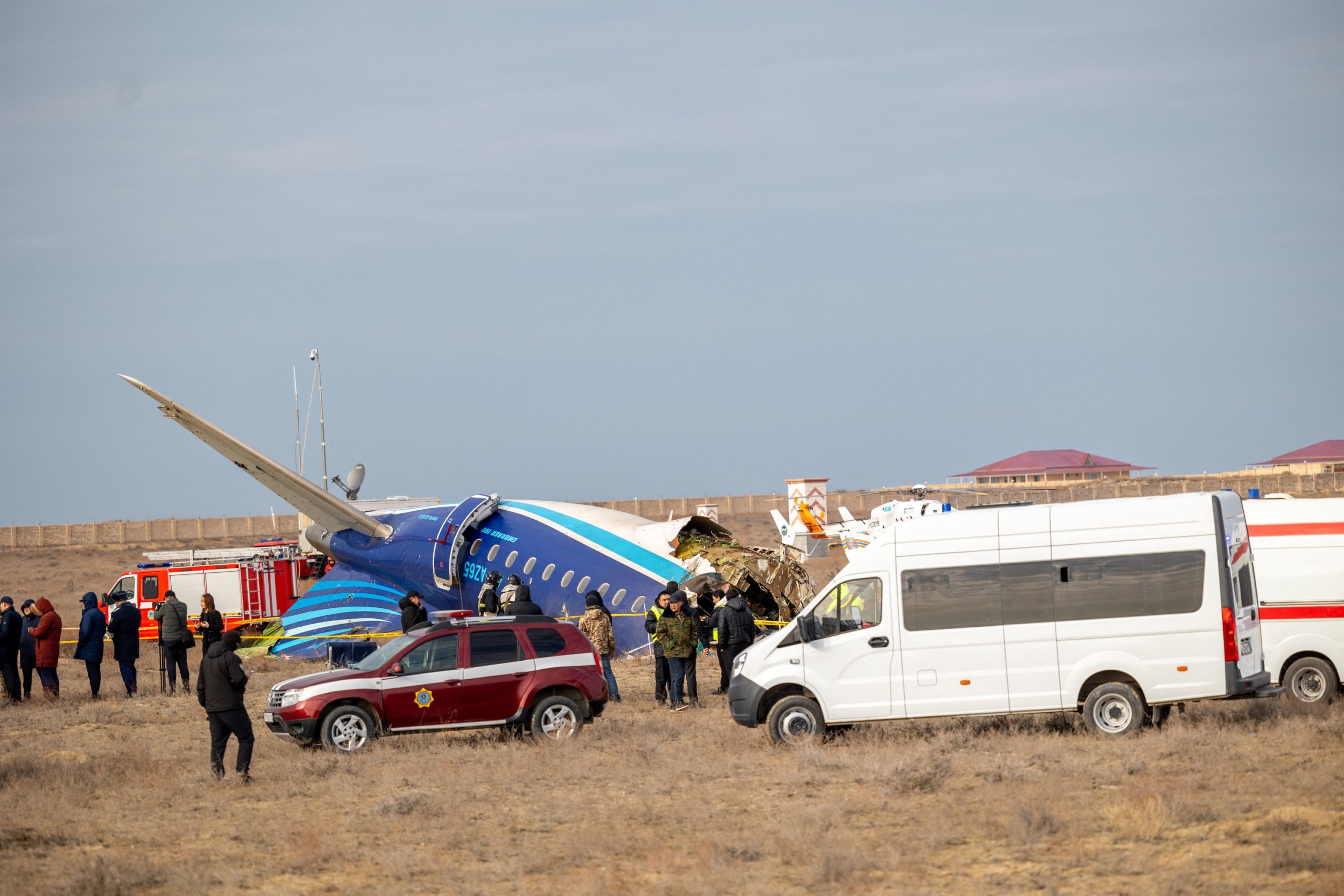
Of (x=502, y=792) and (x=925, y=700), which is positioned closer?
(x=502, y=792)

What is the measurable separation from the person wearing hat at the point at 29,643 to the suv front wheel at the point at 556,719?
1102cm

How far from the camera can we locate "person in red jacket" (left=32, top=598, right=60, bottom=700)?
22750mm

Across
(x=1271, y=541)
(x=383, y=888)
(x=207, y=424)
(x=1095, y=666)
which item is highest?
(x=207, y=424)

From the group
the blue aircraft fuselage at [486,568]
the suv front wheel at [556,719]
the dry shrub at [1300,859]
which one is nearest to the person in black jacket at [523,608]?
the blue aircraft fuselage at [486,568]

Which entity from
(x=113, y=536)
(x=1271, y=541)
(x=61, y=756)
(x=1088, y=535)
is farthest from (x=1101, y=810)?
(x=113, y=536)

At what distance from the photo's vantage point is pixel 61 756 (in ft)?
58.6

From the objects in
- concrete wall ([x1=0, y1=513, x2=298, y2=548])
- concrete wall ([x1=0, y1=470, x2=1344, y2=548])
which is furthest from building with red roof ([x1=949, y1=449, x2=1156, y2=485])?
concrete wall ([x1=0, y1=513, x2=298, y2=548])

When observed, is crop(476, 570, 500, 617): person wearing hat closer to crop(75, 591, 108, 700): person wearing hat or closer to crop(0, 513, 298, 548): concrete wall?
crop(75, 591, 108, 700): person wearing hat

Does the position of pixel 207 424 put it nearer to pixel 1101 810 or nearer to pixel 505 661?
pixel 505 661

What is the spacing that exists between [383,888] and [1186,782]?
23.9 ft

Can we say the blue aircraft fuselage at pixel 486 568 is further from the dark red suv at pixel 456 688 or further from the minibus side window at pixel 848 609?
the minibus side window at pixel 848 609

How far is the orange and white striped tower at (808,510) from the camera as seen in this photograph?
4678 centimetres

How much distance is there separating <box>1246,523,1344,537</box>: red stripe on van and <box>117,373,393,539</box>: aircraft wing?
766 inches

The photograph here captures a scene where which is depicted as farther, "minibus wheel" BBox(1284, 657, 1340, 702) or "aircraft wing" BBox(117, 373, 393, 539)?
"aircraft wing" BBox(117, 373, 393, 539)
